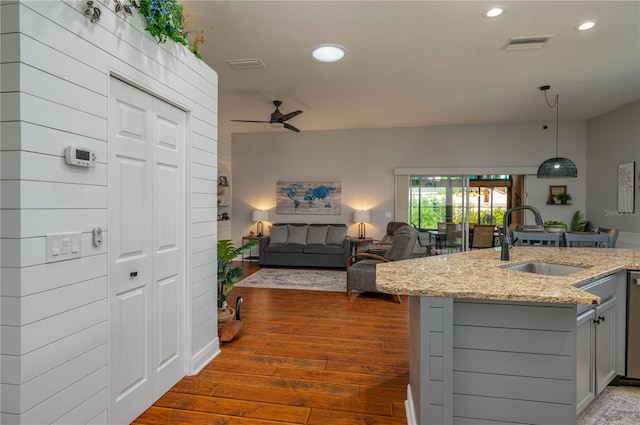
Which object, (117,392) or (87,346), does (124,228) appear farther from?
(117,392)

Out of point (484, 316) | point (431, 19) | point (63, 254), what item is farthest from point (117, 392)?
point (431, 19)

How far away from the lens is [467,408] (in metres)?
1.64

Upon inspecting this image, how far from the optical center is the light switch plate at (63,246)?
56.1 inches

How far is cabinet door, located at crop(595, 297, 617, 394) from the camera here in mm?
2047

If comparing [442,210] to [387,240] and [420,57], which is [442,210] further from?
[420,57]

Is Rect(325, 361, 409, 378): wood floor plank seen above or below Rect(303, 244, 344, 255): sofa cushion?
below

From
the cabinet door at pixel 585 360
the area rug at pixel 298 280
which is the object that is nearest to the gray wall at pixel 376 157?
the area rug at pixel 298 280

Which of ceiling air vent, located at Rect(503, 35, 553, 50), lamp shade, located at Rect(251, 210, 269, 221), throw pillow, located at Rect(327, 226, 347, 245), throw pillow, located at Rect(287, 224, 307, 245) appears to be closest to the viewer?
ceiling air vent, located at Rect(503, 35, 553, 50)

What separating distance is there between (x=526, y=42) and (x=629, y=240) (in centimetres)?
397

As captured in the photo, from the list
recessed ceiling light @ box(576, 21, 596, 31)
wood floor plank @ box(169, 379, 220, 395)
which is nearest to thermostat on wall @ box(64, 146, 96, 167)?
wood floor plank @ box(169, 379, 220, 395)

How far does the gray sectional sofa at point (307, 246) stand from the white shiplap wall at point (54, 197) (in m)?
4.84

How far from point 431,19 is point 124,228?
2895 mm

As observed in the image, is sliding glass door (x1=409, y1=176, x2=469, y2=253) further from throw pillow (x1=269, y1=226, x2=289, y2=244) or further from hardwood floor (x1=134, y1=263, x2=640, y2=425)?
hardwood floor (x1=134, y1=263, x2=640, y2=425)

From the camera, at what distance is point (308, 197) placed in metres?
7.40
